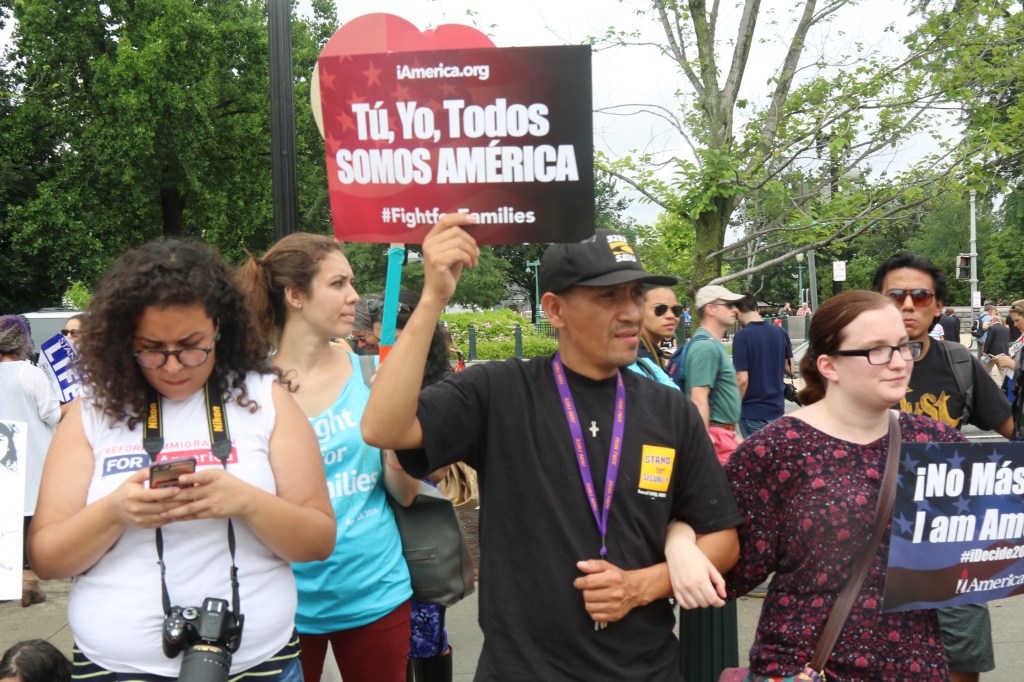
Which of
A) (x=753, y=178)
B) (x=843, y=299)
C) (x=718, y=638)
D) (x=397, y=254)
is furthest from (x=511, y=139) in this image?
(x=753, y=178)

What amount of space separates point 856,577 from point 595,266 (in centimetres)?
98

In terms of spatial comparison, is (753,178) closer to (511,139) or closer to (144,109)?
(511,139)

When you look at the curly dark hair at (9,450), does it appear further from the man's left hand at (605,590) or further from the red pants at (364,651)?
the man's left hand at (605,590)

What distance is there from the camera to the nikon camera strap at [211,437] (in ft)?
6.93

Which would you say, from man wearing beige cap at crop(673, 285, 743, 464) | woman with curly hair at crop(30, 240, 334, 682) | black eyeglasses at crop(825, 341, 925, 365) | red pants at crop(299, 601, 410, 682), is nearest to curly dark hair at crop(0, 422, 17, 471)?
woman with curly hair at crop(30, 240, 334, 682)

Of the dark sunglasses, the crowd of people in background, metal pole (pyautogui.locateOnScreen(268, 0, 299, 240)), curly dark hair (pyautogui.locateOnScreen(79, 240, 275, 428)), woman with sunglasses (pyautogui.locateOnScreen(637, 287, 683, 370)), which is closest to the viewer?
the crowd of people in background

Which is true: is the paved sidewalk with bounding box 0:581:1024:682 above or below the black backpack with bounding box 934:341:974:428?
below

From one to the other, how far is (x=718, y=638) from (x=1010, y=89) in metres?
7.17

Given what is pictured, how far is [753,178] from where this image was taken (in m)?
7.87

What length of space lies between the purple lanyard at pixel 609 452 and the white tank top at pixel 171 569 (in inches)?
29.0

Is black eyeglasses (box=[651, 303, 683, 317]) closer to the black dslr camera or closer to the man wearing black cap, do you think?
the man wearing black cap

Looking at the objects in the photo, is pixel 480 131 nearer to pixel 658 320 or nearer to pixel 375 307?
pixel 375 307

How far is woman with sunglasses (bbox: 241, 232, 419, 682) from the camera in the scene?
285 centimetres

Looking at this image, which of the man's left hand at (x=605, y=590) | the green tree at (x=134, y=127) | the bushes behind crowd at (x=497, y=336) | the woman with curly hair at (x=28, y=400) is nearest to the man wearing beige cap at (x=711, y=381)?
the man's left hand at (x=605, y=590)
